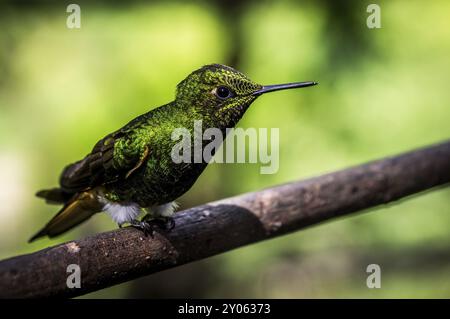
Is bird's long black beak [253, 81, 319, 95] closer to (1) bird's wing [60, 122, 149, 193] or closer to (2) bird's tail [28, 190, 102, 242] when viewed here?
(1) bird's wing [60, 122, 149, 193]

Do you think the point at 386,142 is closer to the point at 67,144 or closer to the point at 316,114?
the point at 316,114

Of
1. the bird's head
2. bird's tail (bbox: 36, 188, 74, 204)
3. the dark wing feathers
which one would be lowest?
bird's tail (bbox: 36, 188, 74, 204)

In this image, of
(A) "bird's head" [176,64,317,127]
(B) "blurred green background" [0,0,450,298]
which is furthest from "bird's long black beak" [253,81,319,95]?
(B) "blurred green background" [0,0,450,298]

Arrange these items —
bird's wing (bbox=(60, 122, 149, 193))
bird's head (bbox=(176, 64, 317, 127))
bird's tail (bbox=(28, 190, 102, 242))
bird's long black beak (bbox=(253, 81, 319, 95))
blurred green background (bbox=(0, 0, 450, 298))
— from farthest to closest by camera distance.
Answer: blurred green background (bbox=(0, 0, 450, 298)) < bird's tail (bbox=(28, 190, 102, 242)) < bird's wing (bbox=(60, 122, 149, 193)) < bird's head (bbox=(176, 64, 317, 127)) < bird's long black beak (bbox=(253, 81, 319, 95))

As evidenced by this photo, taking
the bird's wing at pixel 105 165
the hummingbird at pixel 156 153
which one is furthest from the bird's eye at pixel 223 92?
the bird's wing at pixel 105 165

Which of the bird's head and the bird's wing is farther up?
the bird's head
